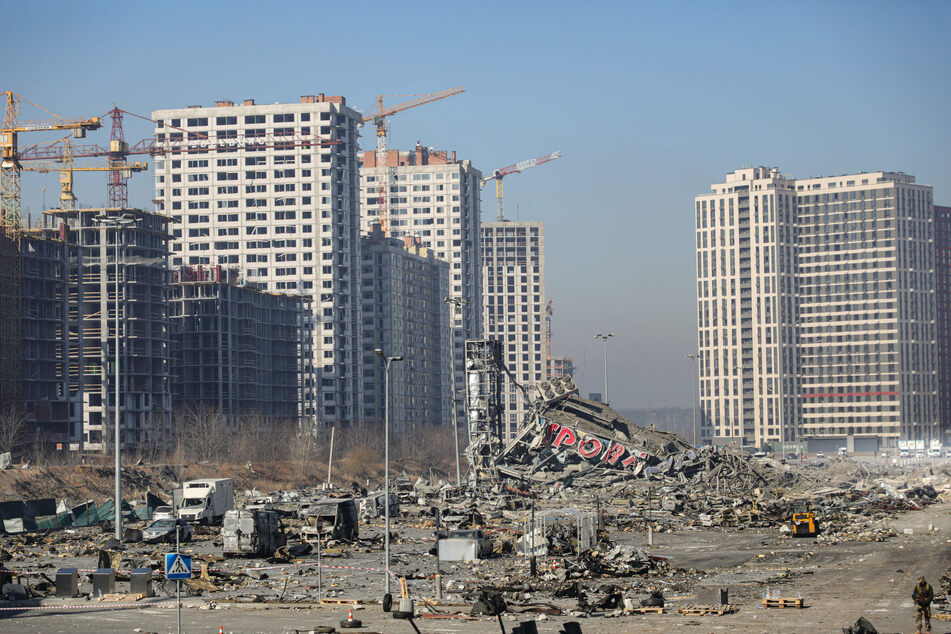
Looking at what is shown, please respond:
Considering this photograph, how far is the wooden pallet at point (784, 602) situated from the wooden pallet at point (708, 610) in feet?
4.14

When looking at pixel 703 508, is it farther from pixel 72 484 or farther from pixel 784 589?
pixel 72 484

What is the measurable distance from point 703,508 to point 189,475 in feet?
188

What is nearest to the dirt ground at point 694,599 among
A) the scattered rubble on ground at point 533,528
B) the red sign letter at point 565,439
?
the scattered rubble on ground at point 533,528

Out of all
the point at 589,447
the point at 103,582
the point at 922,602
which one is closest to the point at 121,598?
the point at 103,582

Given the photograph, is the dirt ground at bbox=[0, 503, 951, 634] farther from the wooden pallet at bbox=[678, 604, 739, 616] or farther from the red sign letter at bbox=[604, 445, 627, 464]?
the red sign letter at bbox=[604, 445, 627, 464]

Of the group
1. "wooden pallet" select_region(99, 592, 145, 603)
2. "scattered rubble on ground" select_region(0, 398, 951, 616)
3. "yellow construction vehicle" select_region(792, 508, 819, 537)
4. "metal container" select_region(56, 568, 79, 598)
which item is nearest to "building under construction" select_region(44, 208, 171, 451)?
"scattered rubble on ground" select_region(0, 398, 951, 616)

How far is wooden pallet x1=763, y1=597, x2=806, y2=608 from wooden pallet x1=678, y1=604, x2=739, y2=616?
49.7 inches

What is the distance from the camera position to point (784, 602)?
123 ft

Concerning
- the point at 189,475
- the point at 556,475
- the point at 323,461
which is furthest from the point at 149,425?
the point at 556,475

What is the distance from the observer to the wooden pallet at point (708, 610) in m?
36.3

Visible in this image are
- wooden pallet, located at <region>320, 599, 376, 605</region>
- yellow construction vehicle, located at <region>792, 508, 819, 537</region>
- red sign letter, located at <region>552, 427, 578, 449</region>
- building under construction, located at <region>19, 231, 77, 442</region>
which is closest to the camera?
wooden pallet, located at <region>320, 599, 376, 605</region>

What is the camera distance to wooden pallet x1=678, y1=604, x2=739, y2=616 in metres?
36.3

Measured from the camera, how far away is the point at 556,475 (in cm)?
10750

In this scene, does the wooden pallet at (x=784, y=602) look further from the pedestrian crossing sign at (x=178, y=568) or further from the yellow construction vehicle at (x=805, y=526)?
the yellow construction vehicle at (x=805, y=526)
